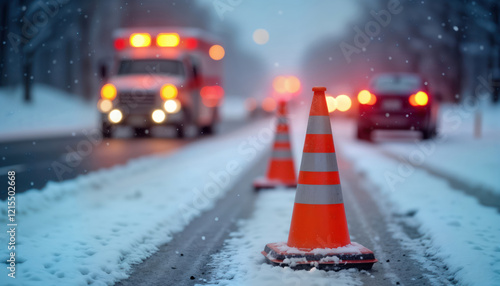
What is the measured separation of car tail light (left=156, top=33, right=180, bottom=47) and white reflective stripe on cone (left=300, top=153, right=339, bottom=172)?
52.2 ft

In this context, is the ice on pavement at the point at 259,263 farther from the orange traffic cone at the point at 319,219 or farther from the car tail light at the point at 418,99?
the car tail light at the point at 418,99

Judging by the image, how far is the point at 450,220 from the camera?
663cm

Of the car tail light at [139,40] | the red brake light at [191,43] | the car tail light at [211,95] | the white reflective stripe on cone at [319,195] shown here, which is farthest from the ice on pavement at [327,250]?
the car tail light at [211,95]

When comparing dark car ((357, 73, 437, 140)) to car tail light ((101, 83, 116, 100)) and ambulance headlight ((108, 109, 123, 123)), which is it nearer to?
ambulance headlight ((108, 109, 123, 123))

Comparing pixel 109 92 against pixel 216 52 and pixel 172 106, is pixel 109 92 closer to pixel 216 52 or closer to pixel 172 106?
pixel 172 106

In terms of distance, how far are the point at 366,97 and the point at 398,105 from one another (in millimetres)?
889

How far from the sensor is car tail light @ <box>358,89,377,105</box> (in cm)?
1812

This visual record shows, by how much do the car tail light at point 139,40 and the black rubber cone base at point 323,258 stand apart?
16.5 m

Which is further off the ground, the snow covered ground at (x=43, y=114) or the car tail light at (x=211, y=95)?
the car tail light at (x=211, y=95)

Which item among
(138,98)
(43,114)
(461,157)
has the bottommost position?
(461,157)

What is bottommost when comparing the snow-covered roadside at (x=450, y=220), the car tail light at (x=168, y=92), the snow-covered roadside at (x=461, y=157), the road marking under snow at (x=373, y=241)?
the road marking under snow at (x=373, y=241)

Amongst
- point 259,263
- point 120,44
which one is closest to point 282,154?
point 259,263

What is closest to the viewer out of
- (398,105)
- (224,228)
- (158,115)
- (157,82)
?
(224,228)

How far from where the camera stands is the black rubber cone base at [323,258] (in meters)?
4.76
